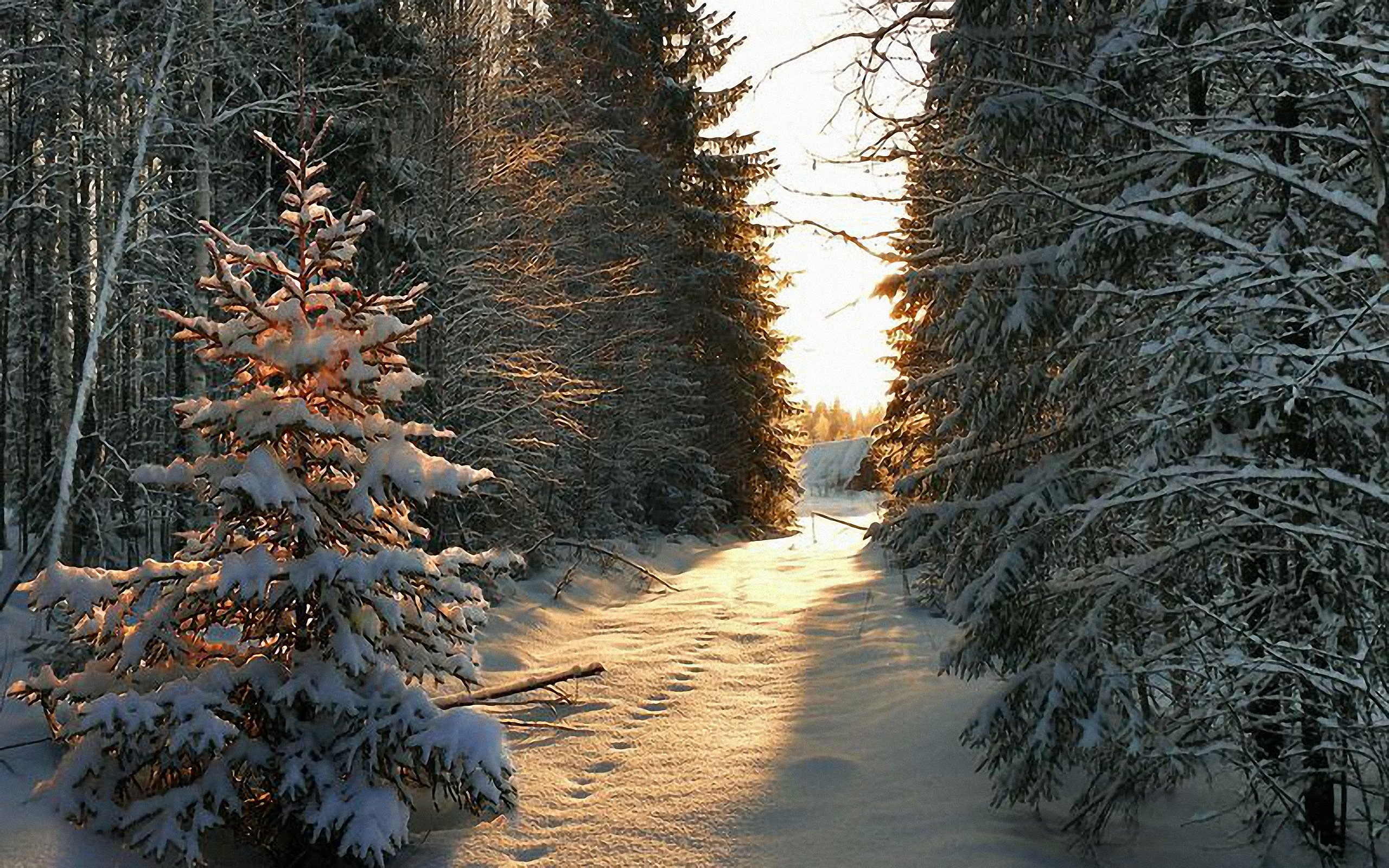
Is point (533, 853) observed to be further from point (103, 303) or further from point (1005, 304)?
point (103, 303)

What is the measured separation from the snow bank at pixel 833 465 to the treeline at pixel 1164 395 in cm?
4685

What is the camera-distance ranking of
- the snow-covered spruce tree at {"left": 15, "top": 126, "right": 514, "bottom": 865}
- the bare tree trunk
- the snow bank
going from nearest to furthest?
the snow-covered spruce tree at {"left": 15, "top": 126, "right": 514, "bottom": 865} < the bare tree trunk < the snow bank

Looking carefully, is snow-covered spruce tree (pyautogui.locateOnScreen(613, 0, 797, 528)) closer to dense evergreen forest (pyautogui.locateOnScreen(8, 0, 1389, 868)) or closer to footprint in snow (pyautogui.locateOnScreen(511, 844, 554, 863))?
dense evergreen forest (pyautogui.locateOnScreen(8, 0, 1389, 868))

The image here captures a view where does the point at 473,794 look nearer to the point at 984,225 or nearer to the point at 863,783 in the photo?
the point at 863,783

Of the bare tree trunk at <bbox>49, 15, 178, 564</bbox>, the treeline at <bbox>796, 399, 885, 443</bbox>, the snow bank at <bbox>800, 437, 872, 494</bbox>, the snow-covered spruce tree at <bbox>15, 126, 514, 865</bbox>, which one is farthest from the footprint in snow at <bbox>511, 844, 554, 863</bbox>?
the treeline at <bbox>796, 399, 885, 443</bbox>

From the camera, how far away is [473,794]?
174 inches

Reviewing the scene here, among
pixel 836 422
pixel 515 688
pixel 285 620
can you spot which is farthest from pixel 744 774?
pixel 836 422

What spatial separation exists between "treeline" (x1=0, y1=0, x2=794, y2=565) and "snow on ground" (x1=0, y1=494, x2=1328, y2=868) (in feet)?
12.1

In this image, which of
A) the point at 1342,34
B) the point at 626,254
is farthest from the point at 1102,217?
the point at 626,254

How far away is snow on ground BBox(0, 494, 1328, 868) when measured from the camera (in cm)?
423

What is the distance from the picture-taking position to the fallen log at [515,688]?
6.29 meters

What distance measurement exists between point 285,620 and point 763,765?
122 inches

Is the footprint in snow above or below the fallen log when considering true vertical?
below

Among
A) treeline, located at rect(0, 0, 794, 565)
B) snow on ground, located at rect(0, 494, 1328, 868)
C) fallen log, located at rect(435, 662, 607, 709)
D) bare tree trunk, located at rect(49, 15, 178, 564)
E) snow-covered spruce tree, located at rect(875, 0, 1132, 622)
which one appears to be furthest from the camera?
treeline, located at rect(0, 0, 794, 565)
